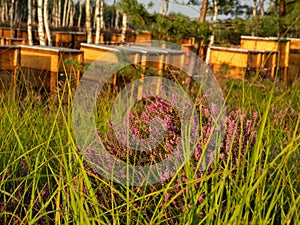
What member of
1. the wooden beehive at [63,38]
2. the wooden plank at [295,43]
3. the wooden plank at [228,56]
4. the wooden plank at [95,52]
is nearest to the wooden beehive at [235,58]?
the wooden plank at [228,56]

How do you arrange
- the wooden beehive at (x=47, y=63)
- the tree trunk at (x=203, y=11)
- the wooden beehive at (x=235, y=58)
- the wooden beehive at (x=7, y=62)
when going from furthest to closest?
the wooden beehive at (x=235, y=58) < the tree trunk at (x=203, y=11) < the wooden beehive at (x=47, y=63) < the wooden beehive at (x=7, y=62)

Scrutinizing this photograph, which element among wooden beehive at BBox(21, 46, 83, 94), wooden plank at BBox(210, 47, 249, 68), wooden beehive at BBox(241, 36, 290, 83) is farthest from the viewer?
wooden beehive at BBox(241, 36, 290, 83)

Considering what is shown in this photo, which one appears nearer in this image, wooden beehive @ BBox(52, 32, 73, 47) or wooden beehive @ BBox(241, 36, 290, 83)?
wooden beehive @ BBox(241, 36, 290, 83)

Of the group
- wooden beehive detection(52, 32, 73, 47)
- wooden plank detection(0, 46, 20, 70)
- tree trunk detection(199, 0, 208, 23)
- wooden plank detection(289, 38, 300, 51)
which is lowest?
wooden plank detection(0, 46, 20, 70)

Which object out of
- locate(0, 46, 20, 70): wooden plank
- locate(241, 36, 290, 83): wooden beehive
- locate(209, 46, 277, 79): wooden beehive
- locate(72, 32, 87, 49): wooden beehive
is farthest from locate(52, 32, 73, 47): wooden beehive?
locate(0, 46, 20, 70): wooden plank

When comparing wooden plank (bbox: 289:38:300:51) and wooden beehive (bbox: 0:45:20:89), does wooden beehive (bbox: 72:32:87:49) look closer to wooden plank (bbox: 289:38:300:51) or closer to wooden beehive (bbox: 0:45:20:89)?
wooden plank (bbox: 289:38:300:51)

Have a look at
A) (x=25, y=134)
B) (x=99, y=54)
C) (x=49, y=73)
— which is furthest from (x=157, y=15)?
(x=25, y=134)

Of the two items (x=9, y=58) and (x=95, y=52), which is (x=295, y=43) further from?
(x=9, y=58)

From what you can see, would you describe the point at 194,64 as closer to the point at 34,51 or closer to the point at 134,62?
the point at 134,62

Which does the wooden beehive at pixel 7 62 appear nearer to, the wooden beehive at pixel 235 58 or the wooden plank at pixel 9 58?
the wooden plank at pixel 9 58

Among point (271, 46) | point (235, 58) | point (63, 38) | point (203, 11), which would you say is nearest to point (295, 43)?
point (271, 46)

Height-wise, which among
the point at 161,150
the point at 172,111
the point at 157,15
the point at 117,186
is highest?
the point at 157,15

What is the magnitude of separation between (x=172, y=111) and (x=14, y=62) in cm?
366

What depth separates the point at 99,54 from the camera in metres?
6.27
